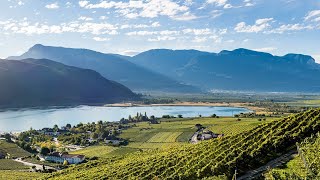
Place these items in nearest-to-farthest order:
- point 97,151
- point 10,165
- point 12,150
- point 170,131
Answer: point 10,165 < point 97,151 < point 12,150 < point 170,131

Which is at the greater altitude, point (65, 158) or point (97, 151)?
point (97, 151)

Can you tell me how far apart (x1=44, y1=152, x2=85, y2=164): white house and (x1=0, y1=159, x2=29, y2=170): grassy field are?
9759mm

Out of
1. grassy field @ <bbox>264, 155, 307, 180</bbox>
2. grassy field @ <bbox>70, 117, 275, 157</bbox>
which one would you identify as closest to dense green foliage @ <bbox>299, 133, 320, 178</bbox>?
grassy field @ <bbox>264, 155, 307, 180</bbox>

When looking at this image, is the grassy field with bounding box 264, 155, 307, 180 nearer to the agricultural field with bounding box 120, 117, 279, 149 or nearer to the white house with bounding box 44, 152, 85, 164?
the agricultural field with bounding box 120, 117, 279, 149

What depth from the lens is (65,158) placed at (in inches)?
3917

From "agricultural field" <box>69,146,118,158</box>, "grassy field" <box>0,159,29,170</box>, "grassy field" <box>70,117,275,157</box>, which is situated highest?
"grassy field" <box>70,117,275,157</box>

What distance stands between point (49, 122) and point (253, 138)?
161 meters

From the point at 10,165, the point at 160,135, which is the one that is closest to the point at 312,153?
the point at 10,165

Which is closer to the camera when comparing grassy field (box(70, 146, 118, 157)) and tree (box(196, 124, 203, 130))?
grassy field (box(70, 146, 118, 157))

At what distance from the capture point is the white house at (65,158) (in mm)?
96875

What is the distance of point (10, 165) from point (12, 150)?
2349 centimetres

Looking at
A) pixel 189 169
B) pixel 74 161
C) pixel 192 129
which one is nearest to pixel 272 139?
pixel 189 169

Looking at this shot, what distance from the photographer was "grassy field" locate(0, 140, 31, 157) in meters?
111

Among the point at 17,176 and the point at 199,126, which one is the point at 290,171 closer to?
the point at 17,176
